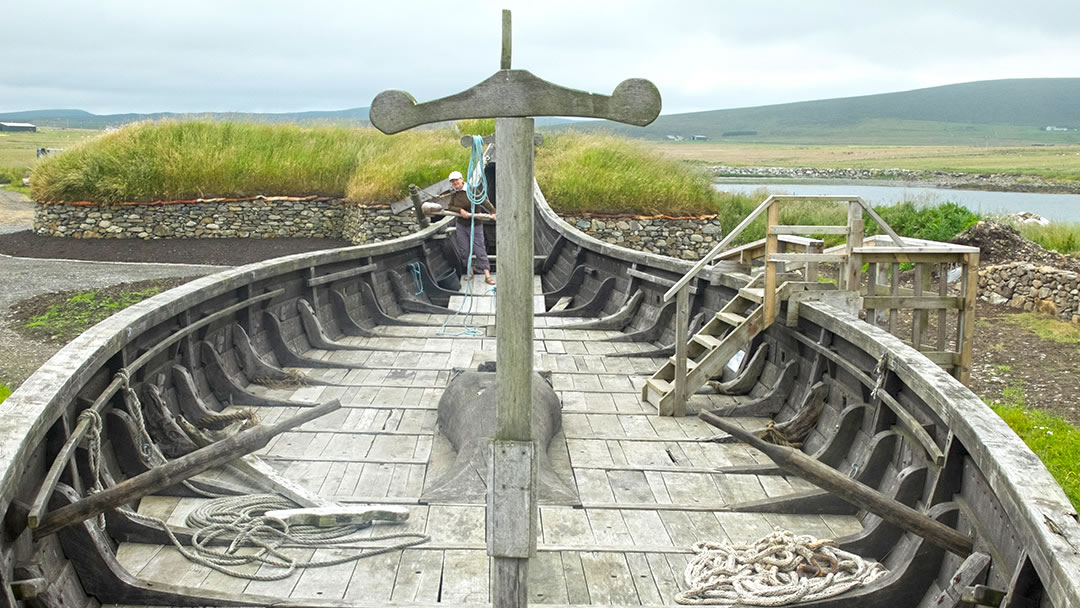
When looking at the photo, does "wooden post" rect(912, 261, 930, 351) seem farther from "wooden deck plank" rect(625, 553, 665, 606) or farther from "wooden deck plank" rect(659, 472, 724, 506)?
"wooden deck plank" rect(625, 553, 665, 606)

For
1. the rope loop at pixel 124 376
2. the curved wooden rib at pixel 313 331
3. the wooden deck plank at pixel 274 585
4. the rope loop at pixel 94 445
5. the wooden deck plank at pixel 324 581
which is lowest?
the wooden deck plank at pixel 274 585

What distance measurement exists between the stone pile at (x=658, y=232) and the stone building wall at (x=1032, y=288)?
7.26 m

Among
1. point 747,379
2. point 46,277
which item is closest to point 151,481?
point 747,379

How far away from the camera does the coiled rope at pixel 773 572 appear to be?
3.37 m

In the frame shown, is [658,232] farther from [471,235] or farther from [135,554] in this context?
[135,554]

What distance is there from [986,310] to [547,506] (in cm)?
1127

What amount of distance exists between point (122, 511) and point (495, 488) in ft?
5.78

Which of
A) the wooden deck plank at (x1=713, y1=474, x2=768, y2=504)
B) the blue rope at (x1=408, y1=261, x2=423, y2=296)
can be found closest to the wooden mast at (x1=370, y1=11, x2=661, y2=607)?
the wooden deck plank at (x1=713, y1=474, x2=768, y2=504)

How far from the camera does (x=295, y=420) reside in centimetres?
344

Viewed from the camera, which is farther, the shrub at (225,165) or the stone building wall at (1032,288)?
the shrub at (225,165)

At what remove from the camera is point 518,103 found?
2.80 metres

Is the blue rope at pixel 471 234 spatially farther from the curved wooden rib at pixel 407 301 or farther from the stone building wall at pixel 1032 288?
the stone building wall at pixel 1032 288

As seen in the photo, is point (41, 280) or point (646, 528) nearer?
point (646, 528)

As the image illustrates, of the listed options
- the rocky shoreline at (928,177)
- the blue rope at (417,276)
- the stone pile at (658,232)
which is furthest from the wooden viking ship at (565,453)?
the rocky shoreline at (928,177)
